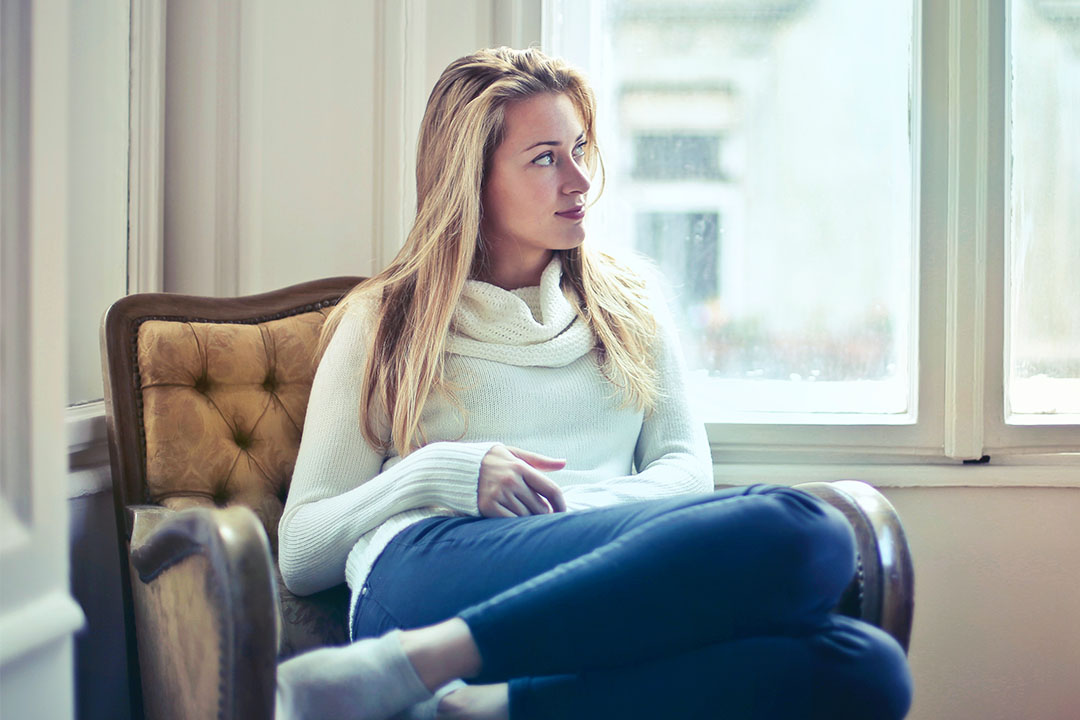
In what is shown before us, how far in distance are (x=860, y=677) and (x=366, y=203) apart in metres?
1.28

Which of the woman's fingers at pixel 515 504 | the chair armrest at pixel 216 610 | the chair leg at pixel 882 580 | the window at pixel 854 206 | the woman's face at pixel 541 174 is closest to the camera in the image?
the chair armrest at pixel 216 610

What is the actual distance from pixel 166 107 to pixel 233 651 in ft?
4.42

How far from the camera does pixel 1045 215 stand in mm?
1724

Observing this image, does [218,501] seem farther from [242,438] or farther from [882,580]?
[882,580]

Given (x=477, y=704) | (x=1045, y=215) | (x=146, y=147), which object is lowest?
(x=477, y=704)

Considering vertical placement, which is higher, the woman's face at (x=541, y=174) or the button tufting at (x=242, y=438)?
the woman's face at (x=541, y=174)

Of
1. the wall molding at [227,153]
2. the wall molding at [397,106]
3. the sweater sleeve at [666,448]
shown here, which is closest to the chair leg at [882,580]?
the sweater sleeve at [666,448]

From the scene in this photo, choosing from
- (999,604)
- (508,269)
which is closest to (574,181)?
(508,269)

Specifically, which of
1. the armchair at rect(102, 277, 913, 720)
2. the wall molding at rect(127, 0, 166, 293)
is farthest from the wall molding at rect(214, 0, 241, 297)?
the armchair at rect(102, 277, 913, 720)

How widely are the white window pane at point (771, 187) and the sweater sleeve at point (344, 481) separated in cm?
69

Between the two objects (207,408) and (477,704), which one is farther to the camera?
(207,408)

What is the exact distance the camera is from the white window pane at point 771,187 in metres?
1.75

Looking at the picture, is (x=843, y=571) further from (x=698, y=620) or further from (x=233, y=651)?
(x=233, y=651)

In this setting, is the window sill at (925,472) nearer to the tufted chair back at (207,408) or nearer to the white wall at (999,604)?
the white wall at (999,604)
